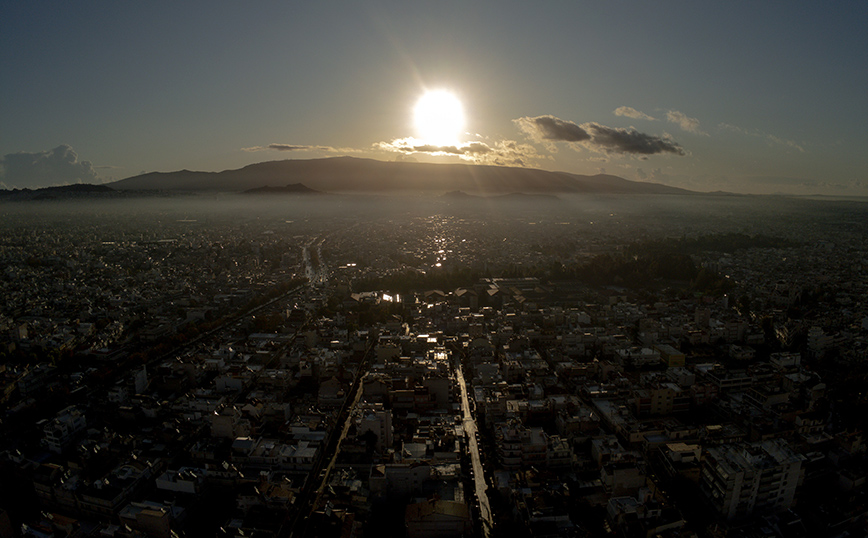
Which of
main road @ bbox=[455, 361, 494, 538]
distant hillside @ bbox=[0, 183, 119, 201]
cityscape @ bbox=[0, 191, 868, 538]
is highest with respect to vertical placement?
distant hillside @ bbox=[0, 183, 119, 201]

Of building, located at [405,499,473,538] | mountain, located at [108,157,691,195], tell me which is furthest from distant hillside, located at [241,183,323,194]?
building, located at [405,499,473,538]

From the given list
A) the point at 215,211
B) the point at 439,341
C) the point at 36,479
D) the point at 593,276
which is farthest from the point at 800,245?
the point at 215,211

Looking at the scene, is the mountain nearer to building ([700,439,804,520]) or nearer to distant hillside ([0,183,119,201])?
distant hillside ([0,183,119,201])

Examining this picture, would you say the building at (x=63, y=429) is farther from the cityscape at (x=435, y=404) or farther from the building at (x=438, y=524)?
the building at (x=438, y=524)

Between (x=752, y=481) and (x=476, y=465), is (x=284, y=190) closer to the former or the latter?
(x=476, y=465)

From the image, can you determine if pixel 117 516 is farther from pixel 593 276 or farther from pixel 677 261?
pixel 677 261

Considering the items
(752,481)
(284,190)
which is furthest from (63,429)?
(284,190)

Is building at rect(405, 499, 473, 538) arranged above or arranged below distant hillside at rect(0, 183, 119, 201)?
below
